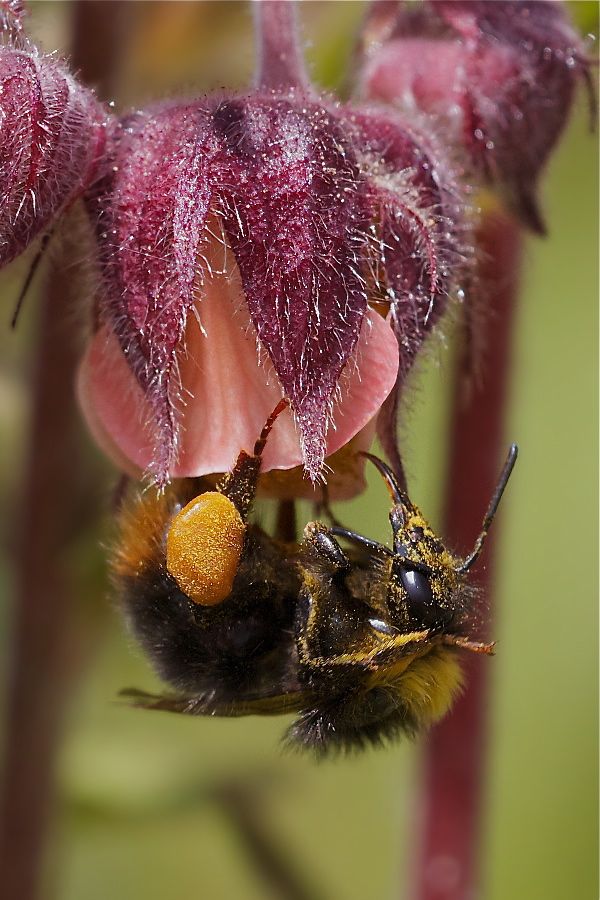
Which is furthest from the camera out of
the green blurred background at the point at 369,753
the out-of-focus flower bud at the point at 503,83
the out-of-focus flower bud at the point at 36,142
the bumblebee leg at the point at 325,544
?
the green blurred background at the point at 369,753

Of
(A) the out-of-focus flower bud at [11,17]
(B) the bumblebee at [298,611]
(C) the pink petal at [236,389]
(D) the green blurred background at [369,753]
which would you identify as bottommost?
(D) the green blurred background at [369,753]

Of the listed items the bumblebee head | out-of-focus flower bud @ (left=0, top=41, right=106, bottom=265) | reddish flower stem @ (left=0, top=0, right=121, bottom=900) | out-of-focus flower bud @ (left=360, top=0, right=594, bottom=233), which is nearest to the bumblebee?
the bumblebee head

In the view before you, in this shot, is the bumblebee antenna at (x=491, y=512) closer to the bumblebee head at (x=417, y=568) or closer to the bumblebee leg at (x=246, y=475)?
the bumblebee head at (x=417, y=568)

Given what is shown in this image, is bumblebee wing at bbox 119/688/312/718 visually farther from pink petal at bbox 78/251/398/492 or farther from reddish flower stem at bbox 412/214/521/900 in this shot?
reddish flower stem at bbox 412/214/521/900

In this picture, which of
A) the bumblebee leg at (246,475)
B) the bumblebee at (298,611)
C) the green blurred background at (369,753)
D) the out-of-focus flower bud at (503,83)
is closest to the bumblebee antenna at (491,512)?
the bumblebee at (298,611)

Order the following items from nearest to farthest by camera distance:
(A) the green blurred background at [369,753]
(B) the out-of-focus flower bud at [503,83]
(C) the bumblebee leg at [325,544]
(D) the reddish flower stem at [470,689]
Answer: (C) the bumblebee leg at [325,544] < (B) the out-of-focus flower bud at [503,83] < (D) the reddish flower stem at [470,689] < (A) the green blurred background at [369,753]

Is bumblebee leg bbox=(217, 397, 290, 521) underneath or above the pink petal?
underneath

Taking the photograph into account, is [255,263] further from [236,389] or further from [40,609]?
[40,609]

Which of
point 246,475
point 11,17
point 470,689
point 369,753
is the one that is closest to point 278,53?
point 11,17
